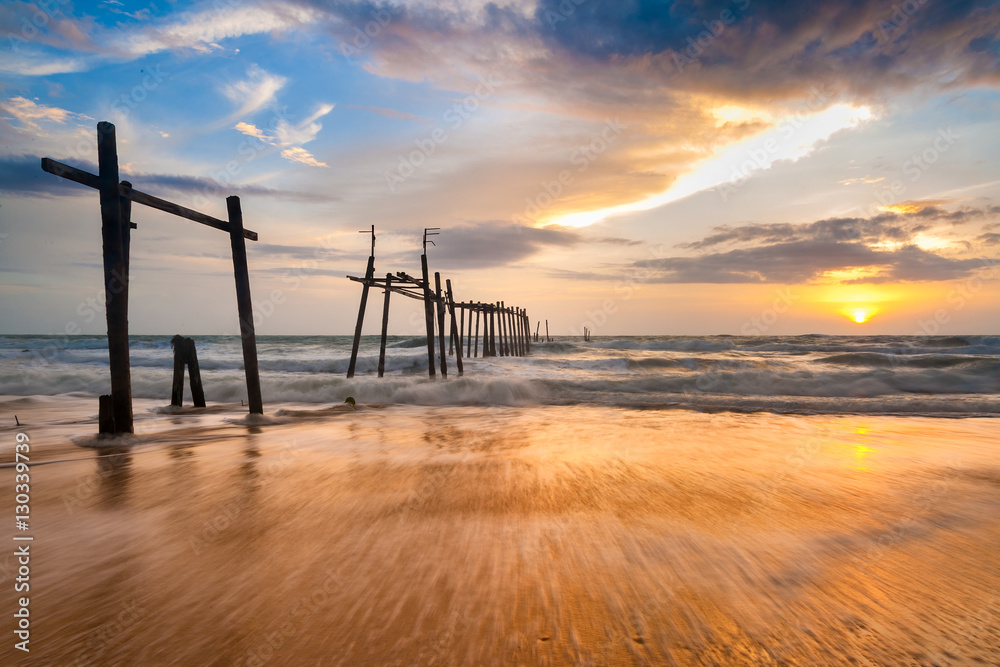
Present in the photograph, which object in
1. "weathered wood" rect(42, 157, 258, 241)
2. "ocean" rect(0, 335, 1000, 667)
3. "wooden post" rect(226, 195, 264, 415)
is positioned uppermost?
"weathered wood" rect(42, 157, 258, 241)

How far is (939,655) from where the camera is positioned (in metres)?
1.76

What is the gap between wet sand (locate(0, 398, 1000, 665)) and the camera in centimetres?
184

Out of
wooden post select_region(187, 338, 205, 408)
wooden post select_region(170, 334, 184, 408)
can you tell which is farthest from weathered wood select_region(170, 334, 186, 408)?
wooden post select_region(187, 338, 205, 408)

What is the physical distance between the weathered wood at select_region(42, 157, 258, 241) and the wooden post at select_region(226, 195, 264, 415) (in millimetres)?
167

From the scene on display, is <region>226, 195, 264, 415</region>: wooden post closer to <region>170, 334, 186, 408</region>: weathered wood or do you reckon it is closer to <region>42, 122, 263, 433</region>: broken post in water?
<region>42, 122, 263, 433</region>: broken post in water

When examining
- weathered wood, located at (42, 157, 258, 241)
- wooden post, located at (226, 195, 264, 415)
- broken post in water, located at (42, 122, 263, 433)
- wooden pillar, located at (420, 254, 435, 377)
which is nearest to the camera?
weathered wood, located at (42, 157, 258, 241)

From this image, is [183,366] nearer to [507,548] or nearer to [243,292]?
[243,292]

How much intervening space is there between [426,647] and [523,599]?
0.53 meters

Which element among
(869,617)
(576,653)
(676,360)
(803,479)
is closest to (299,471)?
(576,653)

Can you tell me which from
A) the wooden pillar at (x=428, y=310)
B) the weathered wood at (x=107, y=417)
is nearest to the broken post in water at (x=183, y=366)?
the weathered wood at (x=107, y=417)

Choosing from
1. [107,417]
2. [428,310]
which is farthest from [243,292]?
[428,310]

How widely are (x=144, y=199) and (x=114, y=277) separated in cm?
117

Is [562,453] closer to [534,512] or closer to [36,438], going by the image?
[534,512]

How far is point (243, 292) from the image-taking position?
8312 mm
